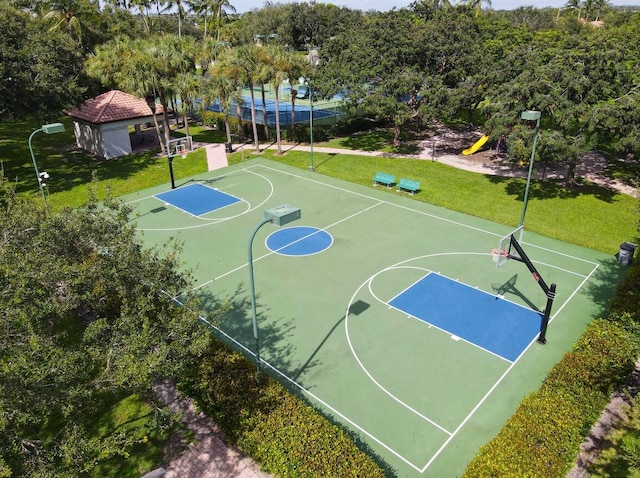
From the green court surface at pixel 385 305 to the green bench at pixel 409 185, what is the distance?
2.41 ft

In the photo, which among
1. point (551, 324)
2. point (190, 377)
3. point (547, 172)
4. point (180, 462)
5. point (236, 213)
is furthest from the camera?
point (547, 172)

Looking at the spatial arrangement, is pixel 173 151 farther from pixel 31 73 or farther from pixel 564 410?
pixel 564 410

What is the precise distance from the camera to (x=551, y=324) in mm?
17922

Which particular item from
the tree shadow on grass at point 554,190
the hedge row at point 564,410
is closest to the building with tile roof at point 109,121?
the tree shadow on grass at point 554,190

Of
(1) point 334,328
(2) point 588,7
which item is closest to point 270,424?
(1) point 334,328

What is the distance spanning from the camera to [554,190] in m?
30.5

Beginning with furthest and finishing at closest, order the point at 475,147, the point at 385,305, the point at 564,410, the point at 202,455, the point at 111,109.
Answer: the point at 475,147 → the point at 111,109 → the point at 385,305 → the point at 202,455 → the point at 564,410

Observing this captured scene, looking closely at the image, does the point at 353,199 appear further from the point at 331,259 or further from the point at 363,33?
the point at 363,33

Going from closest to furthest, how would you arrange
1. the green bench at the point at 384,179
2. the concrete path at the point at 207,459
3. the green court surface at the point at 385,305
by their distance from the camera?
1. the concrete path at the point at 207,459
2. the green court surface at the point at 385,305
3. the green bench at the point at 384,179

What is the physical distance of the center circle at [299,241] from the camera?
23.5 m

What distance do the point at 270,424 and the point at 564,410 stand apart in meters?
7.91

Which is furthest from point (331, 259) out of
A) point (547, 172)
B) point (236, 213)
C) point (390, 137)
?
point (390, 137)

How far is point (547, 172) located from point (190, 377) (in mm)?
30596

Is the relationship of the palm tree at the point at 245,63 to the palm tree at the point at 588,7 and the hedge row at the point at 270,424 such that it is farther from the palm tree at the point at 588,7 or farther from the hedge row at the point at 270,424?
the palm tree at the point at 588,7
